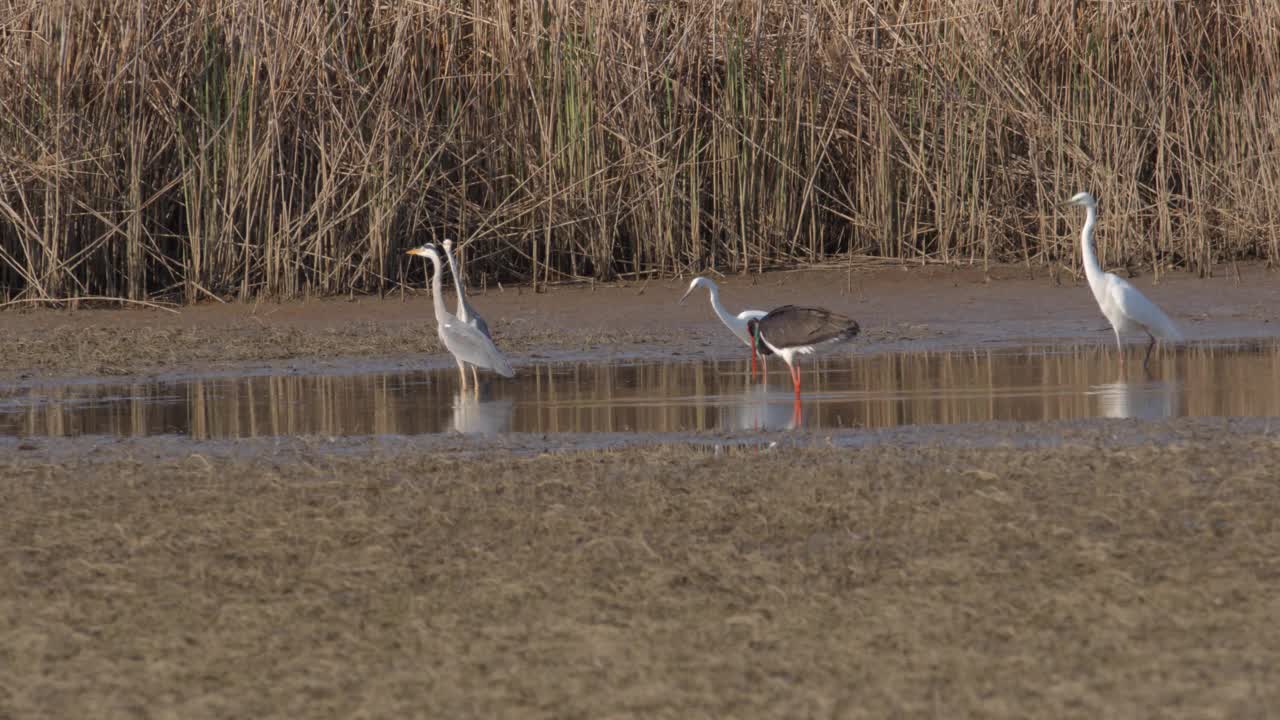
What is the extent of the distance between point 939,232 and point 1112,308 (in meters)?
3.57

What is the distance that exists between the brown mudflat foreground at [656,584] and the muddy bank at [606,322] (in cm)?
455

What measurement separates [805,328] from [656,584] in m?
5.32

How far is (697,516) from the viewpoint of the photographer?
5355 millimetres


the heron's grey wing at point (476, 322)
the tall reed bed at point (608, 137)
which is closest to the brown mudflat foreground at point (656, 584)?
the heron's grey wing at point (476, 322)

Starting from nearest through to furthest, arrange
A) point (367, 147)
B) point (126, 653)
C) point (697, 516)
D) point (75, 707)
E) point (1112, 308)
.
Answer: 1. point (75, 707)
2. point (126, 653)
3. point (697, 516)
4. point (1112, 308)
5. point (367, 147)

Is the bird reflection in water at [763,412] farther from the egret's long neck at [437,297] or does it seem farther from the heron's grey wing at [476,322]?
the egret's long neck at [437,297]

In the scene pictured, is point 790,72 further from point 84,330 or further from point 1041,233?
point 84,330

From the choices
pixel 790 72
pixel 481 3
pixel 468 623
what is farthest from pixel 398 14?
pixel 468 623

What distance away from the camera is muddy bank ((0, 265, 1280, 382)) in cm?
1122

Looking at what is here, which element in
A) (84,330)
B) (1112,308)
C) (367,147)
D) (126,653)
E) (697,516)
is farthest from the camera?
(367,147)

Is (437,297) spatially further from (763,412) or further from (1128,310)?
(1128,310)

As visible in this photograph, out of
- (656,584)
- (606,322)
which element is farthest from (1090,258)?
(656,584)

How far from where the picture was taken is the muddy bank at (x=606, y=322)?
11219 mm

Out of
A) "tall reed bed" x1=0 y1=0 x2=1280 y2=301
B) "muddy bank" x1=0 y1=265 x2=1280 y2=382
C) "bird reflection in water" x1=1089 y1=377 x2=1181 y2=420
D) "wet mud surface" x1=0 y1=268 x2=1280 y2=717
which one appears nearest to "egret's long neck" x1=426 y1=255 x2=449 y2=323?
"muddy bank" x1=0 y1=265 x2=1280 y2=382
